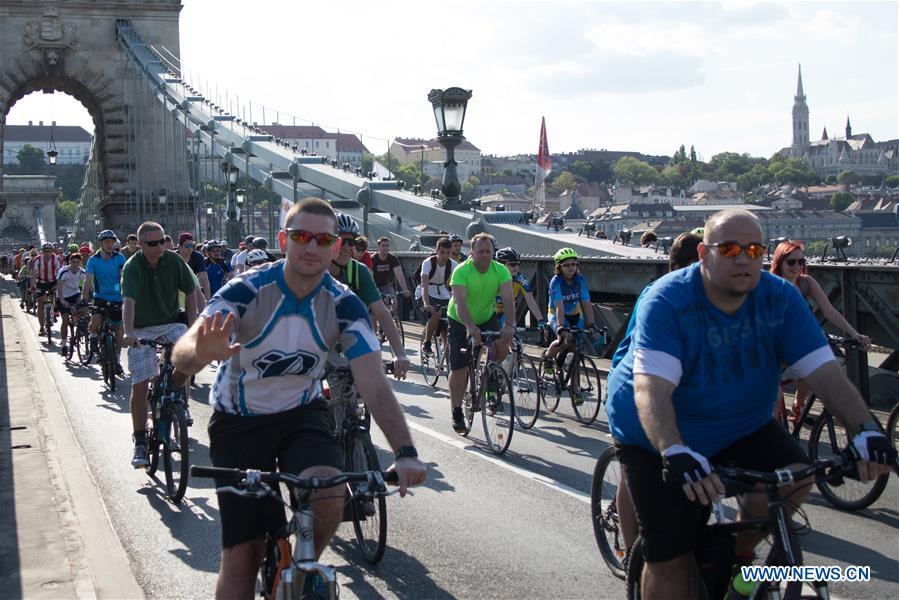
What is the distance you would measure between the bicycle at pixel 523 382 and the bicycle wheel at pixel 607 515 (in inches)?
165

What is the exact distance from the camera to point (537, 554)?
20.5 feet

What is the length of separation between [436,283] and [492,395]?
5.04 metres

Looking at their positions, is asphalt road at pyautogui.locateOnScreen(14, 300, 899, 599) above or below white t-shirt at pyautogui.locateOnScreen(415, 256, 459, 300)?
below

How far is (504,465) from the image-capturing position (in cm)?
876

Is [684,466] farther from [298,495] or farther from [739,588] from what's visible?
[298,495]

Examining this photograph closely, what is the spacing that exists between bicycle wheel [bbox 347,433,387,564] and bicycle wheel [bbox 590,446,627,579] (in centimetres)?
109

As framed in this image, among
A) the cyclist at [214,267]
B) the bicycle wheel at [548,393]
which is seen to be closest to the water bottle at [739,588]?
the bicycle wheel at [548,393]

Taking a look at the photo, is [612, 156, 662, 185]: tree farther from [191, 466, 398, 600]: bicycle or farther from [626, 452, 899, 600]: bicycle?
[191, 466, 398, 600]: bicycle

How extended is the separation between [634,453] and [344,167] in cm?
2868

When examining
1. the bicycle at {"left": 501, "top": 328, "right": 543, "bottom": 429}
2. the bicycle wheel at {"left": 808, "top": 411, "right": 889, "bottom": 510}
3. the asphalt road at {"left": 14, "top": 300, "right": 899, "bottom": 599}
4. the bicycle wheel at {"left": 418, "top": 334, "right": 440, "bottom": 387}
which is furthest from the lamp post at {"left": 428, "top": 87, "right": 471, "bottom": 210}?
the bicycle wheel at {"left": 808, "top": 411, "right": 889, "bottom": 510}

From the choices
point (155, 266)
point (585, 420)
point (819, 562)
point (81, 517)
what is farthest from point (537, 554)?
point (585, 420)

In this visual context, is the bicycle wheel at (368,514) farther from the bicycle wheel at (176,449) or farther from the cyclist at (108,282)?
the cyclist at (108,282)

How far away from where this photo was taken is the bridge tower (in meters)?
47.0

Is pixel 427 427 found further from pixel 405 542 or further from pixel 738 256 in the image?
pixel 738 256
